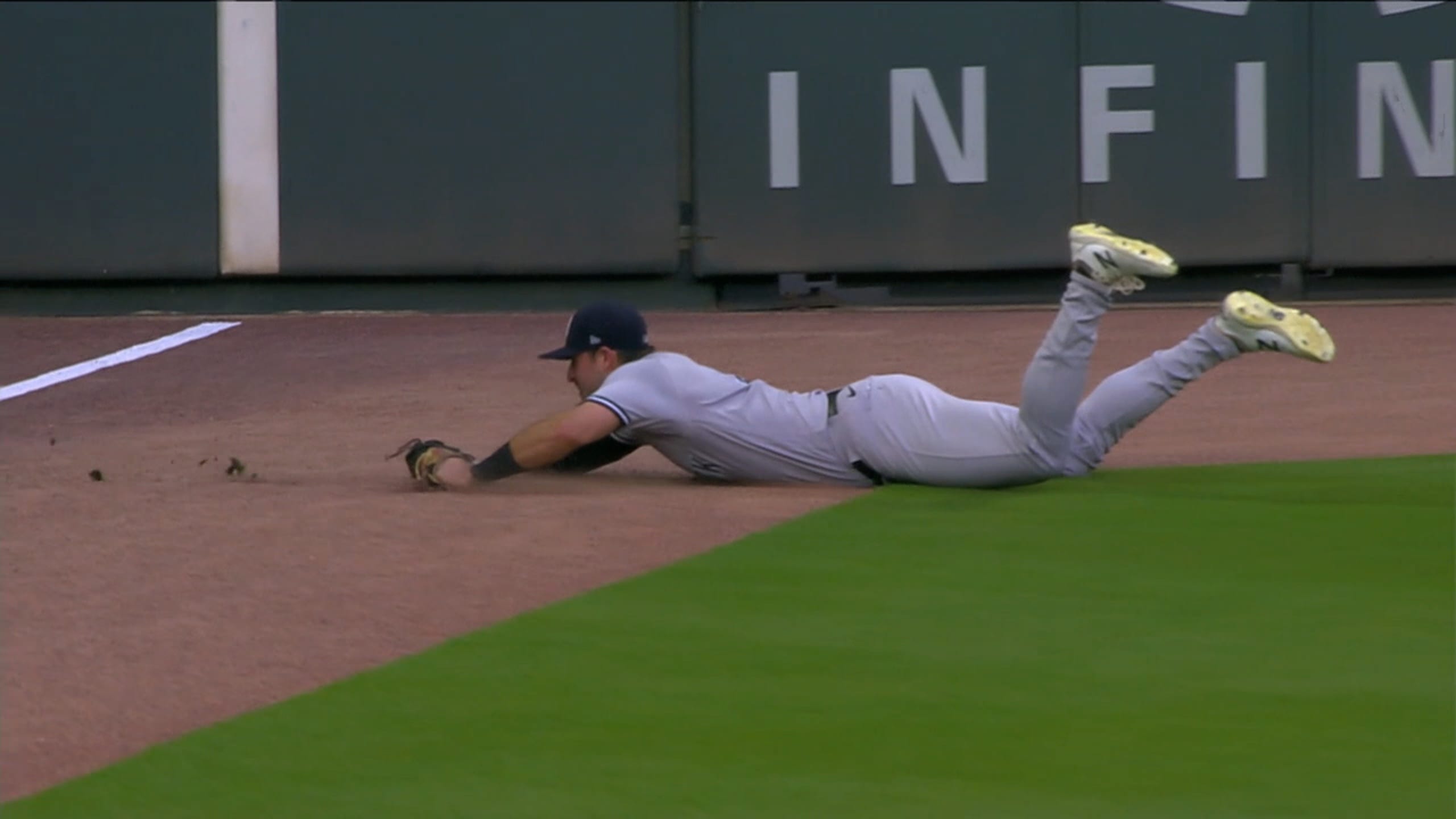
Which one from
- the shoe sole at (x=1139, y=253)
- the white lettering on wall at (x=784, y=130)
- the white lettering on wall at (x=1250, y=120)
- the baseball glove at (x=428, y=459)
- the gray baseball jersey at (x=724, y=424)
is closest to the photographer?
the shoe sole at (x=1139, y=253)

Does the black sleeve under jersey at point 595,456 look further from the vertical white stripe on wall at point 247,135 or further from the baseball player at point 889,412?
the vertical white stripe on wall at point 247,135

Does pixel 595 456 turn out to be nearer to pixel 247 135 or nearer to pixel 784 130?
pixel 784 130

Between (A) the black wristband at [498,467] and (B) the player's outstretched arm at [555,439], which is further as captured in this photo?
(A) the black wristband at [498,467]

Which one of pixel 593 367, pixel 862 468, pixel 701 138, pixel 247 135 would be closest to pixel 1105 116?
pixel 701 138

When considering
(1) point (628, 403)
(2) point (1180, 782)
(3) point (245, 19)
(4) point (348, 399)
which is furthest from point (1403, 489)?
(3) point (245, 19)

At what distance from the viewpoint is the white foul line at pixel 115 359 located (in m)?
11.0

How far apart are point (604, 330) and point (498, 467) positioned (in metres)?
0.62

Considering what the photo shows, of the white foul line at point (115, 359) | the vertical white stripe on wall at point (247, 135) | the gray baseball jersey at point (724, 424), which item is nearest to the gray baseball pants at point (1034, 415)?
the gray baseball jersey at point (724, 424)

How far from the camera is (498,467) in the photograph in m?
7.21

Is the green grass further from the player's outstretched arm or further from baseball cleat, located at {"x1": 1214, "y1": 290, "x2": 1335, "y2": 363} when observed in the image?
the player's outstretched arm

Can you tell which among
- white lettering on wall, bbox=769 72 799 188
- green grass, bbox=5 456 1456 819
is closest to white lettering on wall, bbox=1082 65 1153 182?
white lettering on wall, bbox=769 72 799 188

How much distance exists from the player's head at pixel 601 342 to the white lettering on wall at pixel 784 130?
21.9 feet

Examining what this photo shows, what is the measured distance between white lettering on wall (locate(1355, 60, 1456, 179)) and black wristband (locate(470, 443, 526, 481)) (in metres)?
8.03

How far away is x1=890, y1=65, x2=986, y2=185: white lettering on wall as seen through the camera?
1350 centimetres
